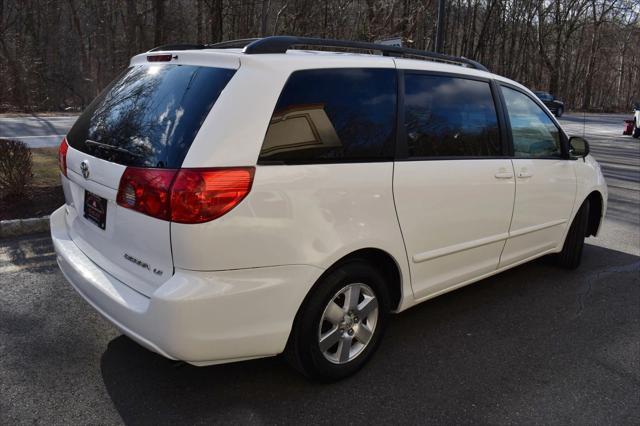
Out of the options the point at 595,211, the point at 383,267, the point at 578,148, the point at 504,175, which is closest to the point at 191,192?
the point at 383,267

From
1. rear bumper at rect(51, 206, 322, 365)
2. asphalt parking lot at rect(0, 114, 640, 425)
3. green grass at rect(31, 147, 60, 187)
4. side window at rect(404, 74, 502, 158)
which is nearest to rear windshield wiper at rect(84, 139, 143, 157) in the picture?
rear bumper at rect(51, 206, 322, 365)

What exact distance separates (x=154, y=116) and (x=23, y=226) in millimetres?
3593

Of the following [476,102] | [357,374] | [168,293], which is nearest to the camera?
[168,293]

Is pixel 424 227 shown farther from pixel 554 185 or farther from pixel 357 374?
pixel 554 185

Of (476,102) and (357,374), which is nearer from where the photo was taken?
(357,374)

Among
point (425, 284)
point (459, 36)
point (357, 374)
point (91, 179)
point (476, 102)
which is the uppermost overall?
point (459, 36)

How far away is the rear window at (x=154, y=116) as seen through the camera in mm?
2441

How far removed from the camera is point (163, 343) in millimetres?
2389

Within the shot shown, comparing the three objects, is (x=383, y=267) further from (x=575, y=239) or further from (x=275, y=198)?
(x=575, y=239)

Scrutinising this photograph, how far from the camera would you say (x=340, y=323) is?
294cm

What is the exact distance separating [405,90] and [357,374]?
1723 millimetres

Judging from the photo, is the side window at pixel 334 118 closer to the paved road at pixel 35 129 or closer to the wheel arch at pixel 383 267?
the wheel arch at pixel 383 267

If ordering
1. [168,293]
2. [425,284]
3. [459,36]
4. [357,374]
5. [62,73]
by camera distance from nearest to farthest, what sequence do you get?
[168,293], [357,374], [425,284], [62,73], [459,36]

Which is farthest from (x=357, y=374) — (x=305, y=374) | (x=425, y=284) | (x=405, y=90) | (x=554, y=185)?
(x=554, y=185)
